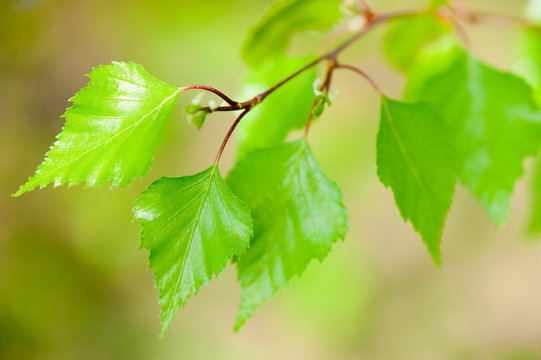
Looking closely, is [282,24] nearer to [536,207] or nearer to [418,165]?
[418,165]

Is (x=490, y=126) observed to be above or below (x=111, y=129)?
below

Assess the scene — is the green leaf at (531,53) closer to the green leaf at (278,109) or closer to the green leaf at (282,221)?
the green leaf at (278,109)

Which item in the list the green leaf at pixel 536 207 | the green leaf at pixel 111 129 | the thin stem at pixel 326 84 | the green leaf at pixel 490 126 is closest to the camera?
the green leaf at pixel 111 129

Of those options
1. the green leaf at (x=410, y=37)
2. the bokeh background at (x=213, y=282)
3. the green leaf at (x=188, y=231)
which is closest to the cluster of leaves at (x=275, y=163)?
the green leaf at (x=188, y=231)

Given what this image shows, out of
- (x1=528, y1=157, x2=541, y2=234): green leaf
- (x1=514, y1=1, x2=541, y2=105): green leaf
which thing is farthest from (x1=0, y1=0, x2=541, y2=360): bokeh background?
(x1=528, y1=157, x2=541, y2=234): green leaf

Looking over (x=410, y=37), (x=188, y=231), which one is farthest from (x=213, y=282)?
(x=188, y=231)

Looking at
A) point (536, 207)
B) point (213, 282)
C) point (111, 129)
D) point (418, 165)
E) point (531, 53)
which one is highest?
point (111, 129)

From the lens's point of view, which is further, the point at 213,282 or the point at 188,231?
the point at 213,282
